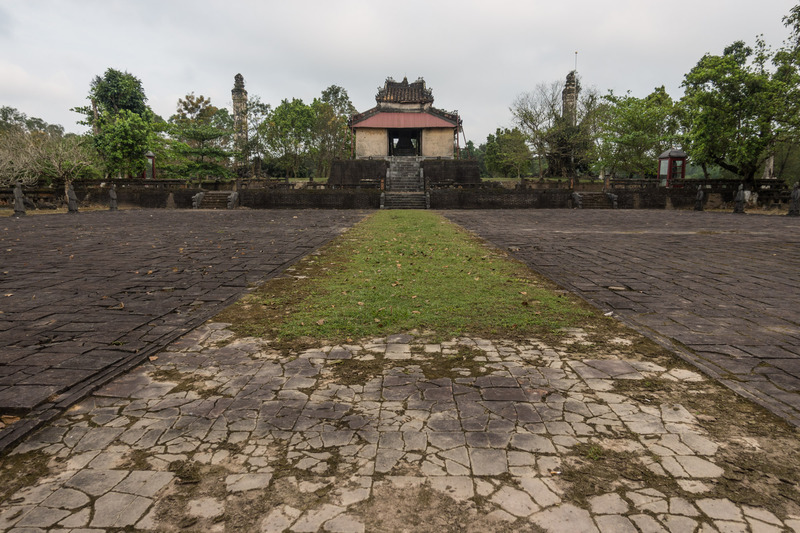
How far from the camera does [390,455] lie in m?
2.29

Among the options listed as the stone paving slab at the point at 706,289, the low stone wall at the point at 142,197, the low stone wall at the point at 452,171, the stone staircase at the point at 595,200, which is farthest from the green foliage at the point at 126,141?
the stone staircase at the point at 595,200

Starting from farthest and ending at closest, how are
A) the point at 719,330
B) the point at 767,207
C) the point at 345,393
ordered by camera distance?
the point at 767,207 → the point at 719,330 → the point at 345,393

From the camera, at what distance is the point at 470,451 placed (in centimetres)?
232

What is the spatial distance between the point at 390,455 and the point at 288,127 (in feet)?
148

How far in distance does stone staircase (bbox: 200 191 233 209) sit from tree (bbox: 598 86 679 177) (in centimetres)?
2759

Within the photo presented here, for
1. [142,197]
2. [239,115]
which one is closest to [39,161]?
[142,197]

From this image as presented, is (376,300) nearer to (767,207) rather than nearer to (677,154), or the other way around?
(767,207)

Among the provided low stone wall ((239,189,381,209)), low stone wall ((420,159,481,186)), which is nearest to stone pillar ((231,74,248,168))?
low stone wall ((239,189,381,209))

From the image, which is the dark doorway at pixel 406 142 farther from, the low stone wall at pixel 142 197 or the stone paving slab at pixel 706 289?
the stone paving slab at pixel 706 289

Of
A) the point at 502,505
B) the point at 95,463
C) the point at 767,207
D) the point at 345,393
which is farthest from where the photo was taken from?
the point at 767,207

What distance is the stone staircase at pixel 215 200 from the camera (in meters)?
25.9

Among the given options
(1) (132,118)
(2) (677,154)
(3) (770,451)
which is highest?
(1) (132,118)

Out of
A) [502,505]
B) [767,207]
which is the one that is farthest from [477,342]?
[767,207]

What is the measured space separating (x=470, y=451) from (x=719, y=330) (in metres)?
3.26
